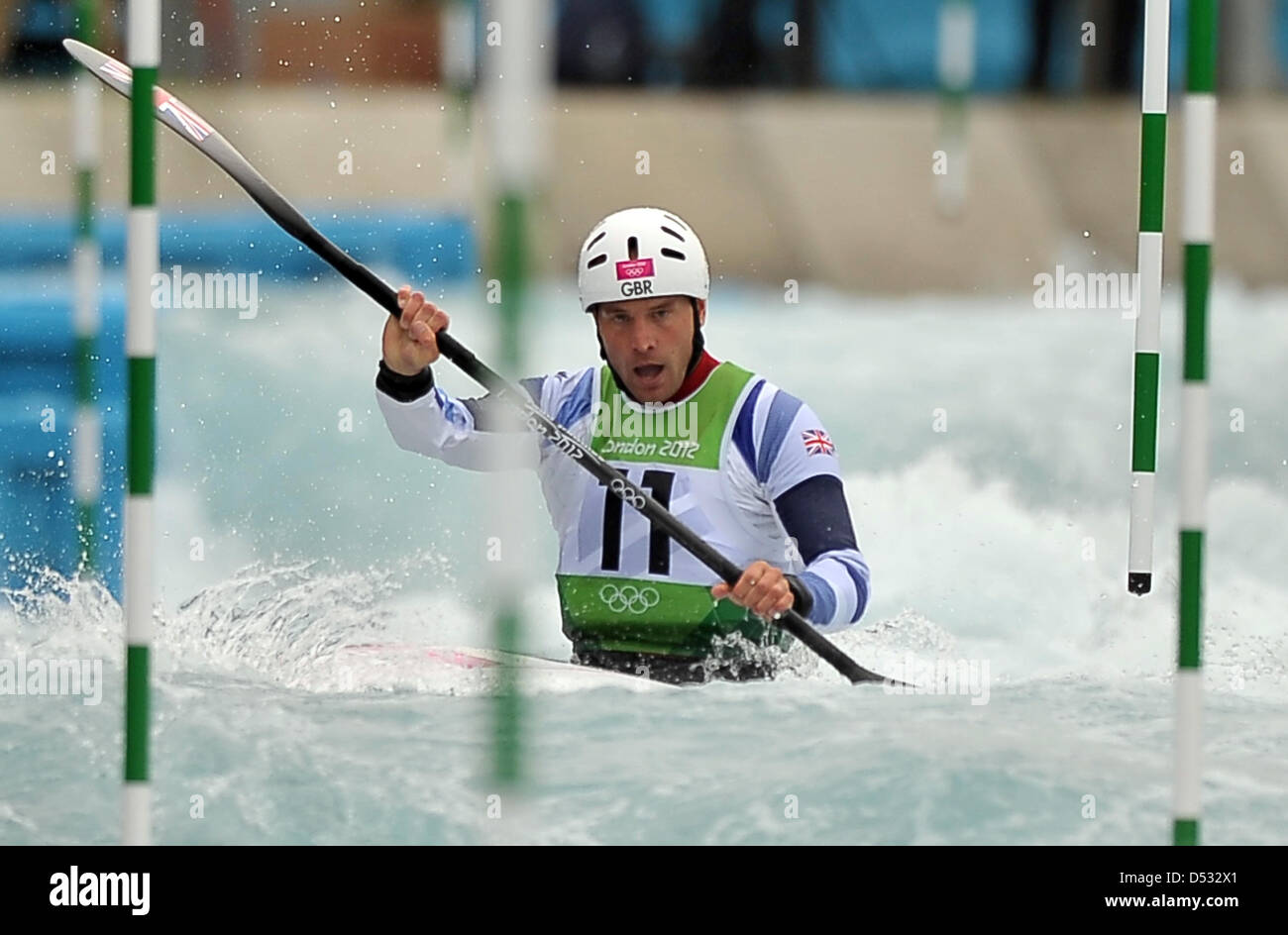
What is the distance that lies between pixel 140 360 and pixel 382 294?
30.0 inches

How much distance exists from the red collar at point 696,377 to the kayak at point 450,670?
491mm

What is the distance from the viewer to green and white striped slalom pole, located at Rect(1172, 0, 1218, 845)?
2.45 m

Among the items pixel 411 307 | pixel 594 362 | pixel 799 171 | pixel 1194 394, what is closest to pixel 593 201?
pixel 799 171

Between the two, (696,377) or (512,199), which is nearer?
(512,199)

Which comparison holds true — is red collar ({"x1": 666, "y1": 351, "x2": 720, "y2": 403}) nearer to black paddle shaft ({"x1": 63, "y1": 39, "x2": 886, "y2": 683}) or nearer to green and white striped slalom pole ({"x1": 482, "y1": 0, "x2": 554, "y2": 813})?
black paddle shaft ({"x1": 63, "y1": 39, "x2": 886, "y2": 683})

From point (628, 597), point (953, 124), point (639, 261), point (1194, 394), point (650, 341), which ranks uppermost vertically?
point (953, 124)

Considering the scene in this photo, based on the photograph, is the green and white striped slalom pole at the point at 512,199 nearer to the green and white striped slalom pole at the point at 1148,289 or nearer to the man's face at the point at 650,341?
the green and white striped slalom pole at the point at 1148,289

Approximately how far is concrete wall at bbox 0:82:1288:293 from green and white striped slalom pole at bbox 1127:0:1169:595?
340cm

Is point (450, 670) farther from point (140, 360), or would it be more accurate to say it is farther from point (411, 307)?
point (140, 360)

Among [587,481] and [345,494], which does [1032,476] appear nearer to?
[345,494]

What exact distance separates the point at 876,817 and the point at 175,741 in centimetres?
110

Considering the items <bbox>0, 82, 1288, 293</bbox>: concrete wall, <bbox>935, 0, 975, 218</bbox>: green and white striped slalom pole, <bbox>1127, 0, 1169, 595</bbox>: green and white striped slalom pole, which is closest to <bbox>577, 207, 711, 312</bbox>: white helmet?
<bbox>1127, 0, 1169, 595</bbox>: green and white striped slalom pole

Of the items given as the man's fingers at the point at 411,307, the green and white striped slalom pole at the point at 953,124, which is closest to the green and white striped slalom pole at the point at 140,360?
the man's fingers at the point at 411,307

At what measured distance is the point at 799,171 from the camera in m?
7.92
